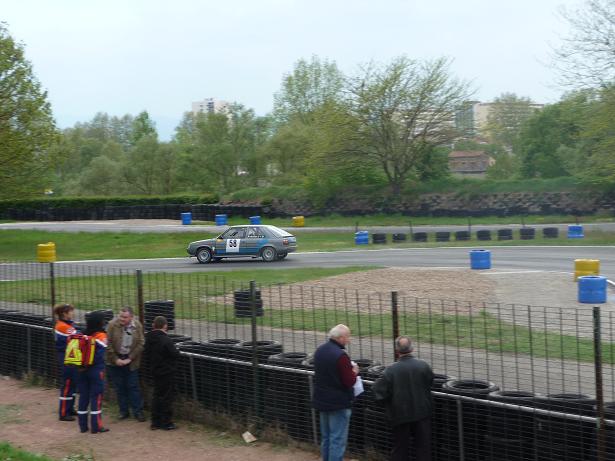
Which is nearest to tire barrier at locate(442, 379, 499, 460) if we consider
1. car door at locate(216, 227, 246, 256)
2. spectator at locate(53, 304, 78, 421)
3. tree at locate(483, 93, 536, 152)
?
spectator at locate(53, 304, 78, 421)

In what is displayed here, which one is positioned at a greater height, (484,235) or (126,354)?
(484,235)

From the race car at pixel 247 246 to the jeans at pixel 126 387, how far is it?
64.6 ft

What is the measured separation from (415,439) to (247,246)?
23.1 meters

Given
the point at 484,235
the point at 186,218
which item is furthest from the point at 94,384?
the point at 186,218

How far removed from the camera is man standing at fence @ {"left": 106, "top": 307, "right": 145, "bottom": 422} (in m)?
10.4

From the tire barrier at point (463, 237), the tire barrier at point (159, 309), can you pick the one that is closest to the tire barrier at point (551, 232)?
the tire barrier at point (463, 237)

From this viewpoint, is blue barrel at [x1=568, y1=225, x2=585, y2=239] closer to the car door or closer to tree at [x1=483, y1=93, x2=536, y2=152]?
the car door

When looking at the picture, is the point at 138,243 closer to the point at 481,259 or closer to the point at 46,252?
the point at 46,252

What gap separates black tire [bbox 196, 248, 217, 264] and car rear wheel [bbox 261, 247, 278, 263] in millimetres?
2111

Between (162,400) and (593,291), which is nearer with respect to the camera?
(162,400)

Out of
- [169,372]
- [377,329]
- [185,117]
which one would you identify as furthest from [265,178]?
[185,117]

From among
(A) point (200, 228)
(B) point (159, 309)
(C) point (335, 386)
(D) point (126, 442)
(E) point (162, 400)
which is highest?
(A) point (200, 228)

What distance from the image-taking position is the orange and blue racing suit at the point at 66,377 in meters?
10.5

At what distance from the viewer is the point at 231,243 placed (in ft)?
99.9
